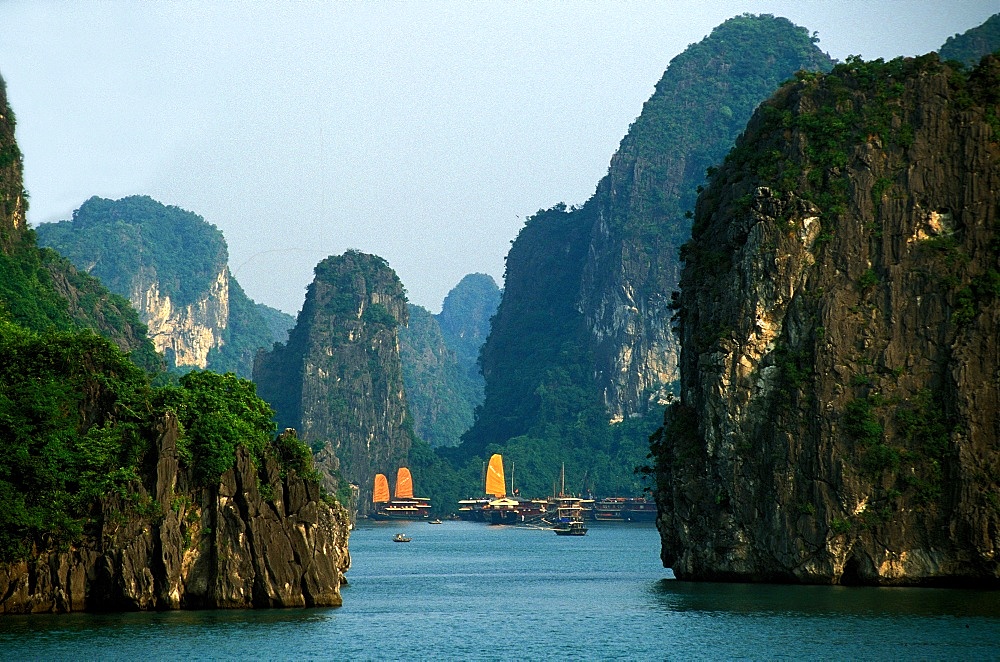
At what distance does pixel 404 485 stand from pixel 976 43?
81.5 meters

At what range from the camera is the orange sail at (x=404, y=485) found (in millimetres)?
173125

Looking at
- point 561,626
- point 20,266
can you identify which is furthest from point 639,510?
→ point 561,626

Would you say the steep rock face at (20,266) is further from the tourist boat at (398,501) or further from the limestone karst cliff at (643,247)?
the limestone karst cliff at (643,247)

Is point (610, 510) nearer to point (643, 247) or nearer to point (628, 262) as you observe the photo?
point (628, 262)

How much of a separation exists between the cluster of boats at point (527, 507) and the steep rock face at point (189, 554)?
332 feet

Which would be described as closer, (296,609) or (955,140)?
(296,609)

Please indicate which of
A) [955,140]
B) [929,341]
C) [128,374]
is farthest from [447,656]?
[955,140]

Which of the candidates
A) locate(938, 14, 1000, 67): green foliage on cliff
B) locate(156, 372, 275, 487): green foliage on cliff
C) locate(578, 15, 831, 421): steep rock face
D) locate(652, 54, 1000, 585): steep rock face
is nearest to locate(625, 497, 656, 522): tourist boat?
locate(578, 15, 831, 421): steep rock face

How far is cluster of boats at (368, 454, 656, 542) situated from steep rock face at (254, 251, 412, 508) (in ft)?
22.1

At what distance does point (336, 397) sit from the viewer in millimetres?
180375

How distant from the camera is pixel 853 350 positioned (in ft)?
Result: 176

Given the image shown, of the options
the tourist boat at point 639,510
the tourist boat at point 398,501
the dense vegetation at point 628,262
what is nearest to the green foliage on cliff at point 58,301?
the tourist boat at point 398,501

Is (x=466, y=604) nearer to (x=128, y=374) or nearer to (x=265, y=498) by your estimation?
(x=265, y=498)

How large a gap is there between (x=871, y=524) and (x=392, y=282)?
14251cm
